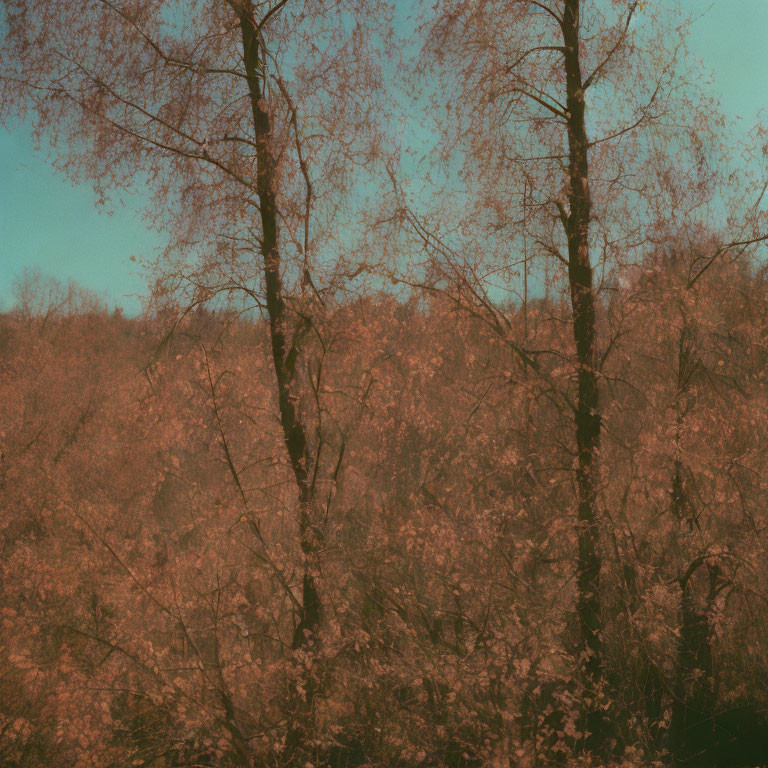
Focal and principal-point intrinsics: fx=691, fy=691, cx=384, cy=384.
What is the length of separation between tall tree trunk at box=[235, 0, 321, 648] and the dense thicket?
18 cm

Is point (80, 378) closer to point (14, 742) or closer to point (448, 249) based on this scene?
point (14, 742)

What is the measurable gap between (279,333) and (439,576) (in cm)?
319

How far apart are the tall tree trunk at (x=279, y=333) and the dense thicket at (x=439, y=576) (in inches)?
7.2

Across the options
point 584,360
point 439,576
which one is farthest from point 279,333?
point 439,576

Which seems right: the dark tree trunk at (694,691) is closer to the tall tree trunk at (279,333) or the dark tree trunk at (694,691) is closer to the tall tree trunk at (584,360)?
the tall tree trunk at (584,360)

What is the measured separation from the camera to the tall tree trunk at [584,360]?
6.29m

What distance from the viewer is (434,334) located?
8.08 meters

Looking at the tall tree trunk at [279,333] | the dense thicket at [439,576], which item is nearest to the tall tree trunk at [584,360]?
the dense thicket at [439,576]

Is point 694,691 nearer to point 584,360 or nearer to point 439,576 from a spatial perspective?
point 439,576

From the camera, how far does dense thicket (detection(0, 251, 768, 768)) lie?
624 centimetres

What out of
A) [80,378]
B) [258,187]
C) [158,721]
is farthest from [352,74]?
[80,378]

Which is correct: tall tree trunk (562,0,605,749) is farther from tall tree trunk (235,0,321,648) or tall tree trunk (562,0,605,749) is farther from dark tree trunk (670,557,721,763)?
tall tree trunk (235,0,321,648)

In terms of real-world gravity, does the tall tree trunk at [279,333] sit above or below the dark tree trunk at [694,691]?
above

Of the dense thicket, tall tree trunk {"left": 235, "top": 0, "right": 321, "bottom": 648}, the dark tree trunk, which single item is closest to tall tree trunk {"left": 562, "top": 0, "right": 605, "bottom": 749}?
the dense thicket
